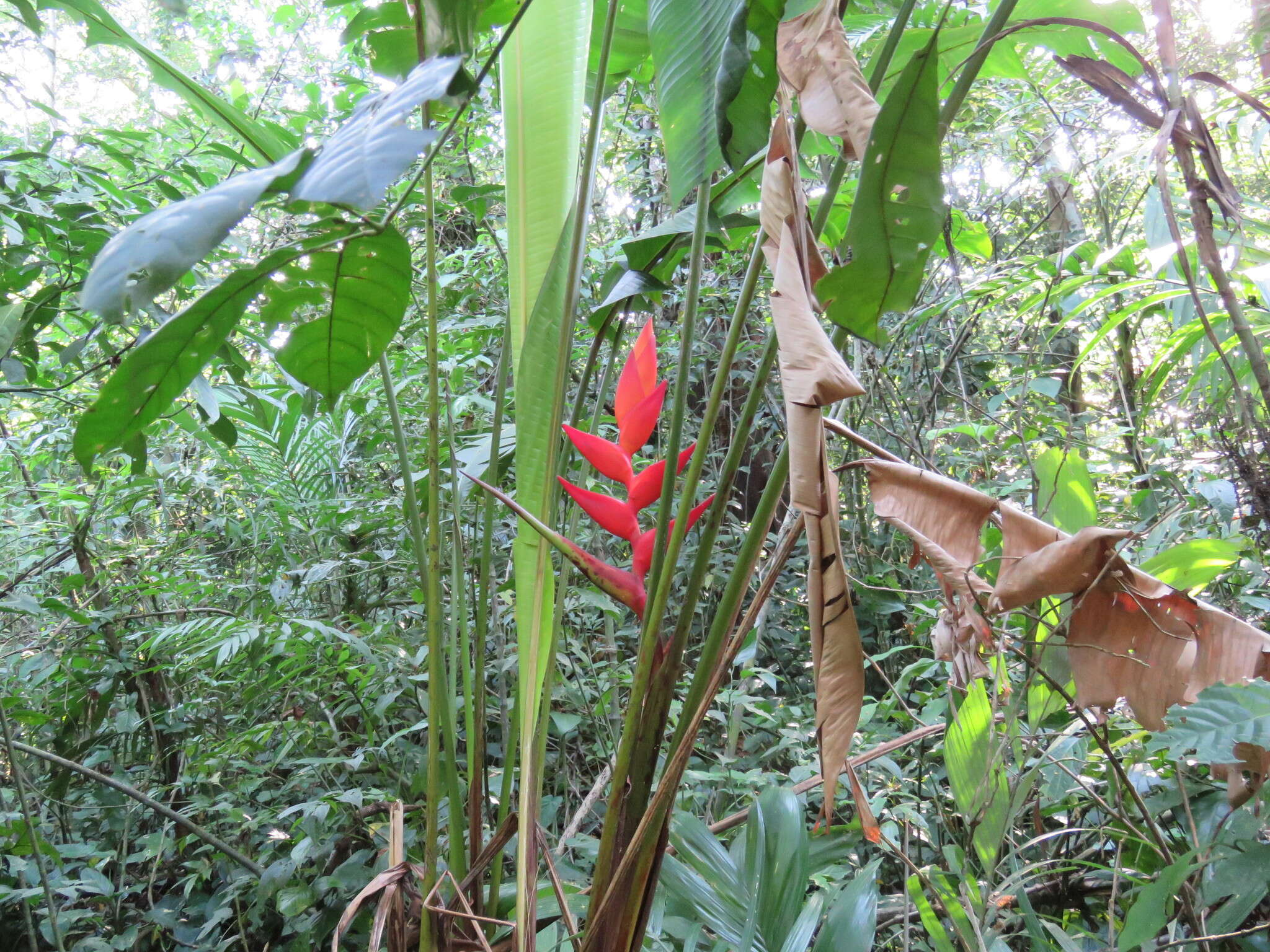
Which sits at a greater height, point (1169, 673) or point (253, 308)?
point (253, 308)

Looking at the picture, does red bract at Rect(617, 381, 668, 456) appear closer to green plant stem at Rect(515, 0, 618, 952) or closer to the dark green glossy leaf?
green plant stem at Rect(515, 0, 618, 952)

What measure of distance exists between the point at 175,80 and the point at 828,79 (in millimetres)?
572

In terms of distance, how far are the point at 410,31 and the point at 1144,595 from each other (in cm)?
88

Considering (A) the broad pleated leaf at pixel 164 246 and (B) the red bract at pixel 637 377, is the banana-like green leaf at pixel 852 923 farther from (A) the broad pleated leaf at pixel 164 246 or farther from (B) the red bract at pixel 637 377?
(A) the broad pleated leaf at pixel 164 246

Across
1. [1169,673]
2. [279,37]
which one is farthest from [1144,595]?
[279,37]

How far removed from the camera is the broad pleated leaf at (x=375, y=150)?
0.91 ft

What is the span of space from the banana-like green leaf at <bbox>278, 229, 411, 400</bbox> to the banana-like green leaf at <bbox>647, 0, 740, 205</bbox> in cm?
24

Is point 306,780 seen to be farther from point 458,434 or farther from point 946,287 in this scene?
point 946,287

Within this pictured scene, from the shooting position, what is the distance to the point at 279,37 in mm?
3668

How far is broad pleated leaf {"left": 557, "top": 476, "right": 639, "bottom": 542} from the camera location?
1.97 ft

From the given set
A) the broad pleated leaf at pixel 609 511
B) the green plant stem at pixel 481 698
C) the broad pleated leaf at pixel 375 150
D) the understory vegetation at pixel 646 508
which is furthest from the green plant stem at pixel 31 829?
the broad pleated leaf at pixel 375 150

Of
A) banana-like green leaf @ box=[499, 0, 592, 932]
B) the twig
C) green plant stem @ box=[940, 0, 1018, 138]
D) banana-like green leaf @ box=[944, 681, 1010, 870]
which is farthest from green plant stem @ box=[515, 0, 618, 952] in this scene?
the twig

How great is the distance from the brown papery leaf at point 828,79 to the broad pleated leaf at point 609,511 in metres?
0.30

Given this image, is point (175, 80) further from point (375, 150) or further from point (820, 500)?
point (820, 500)
